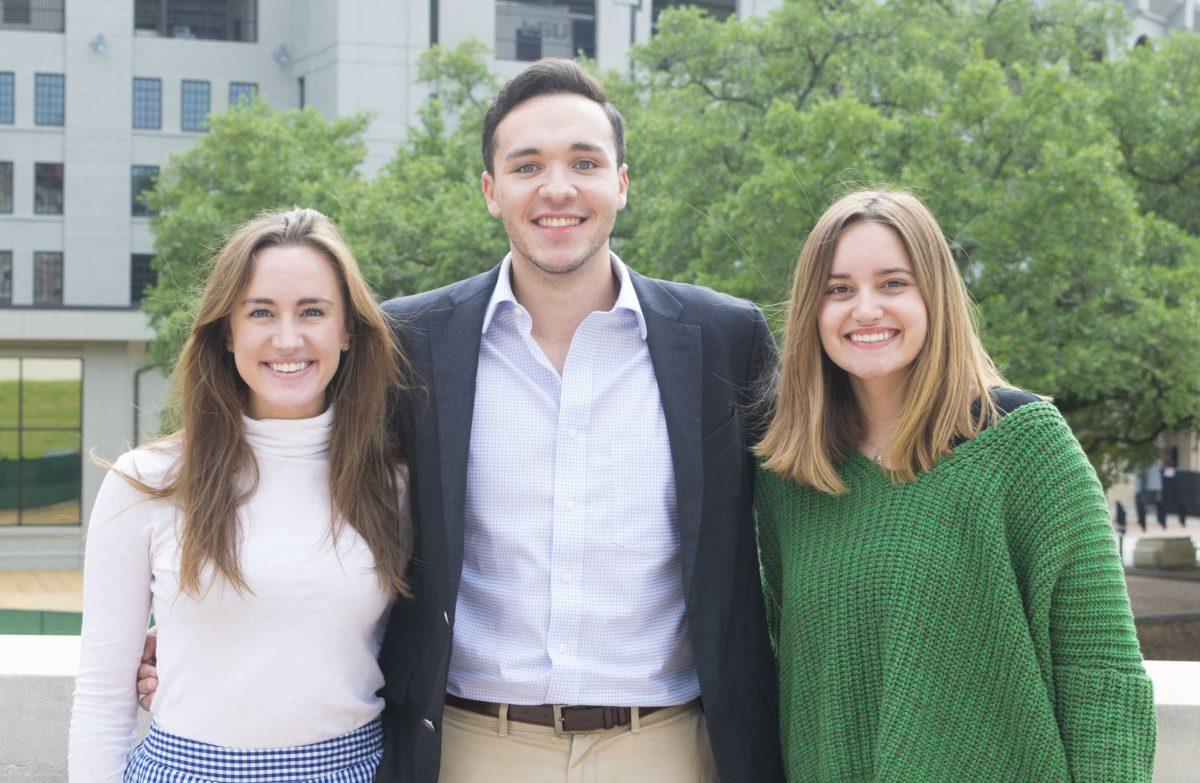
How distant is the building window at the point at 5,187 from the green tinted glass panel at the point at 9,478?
714 cm

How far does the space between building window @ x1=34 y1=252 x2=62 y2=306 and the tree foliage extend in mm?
18675

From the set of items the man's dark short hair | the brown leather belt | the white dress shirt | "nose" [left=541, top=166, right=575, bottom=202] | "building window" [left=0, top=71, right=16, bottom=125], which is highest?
"building window" [left=0, top=71, right=16, bottom=125]

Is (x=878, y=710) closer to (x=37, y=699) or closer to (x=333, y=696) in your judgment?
(x=333, y=696)

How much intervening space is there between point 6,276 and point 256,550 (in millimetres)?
38698

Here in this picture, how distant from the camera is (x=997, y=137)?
1476 cm

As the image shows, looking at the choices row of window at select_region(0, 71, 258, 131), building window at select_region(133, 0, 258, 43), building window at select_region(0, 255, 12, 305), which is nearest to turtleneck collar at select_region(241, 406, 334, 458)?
row of window at select_region(0, 71, 258, 131)

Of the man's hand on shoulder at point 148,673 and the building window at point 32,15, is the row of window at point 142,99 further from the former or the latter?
the man's hand on shoulder at point 148,673

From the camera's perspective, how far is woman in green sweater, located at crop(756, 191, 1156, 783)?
276 cm

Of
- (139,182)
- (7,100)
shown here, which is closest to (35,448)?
(139,182)

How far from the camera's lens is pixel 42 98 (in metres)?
37.8

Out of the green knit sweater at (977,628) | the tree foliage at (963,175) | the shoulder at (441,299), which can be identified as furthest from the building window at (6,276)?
the green knit sweater at (977,628)

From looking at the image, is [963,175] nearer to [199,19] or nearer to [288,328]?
[288,328]

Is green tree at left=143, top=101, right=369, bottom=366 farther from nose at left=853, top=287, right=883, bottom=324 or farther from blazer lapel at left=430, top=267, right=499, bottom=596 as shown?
nose at left=853, top=287, right=883, bottom=324

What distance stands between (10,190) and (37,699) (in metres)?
38.4
